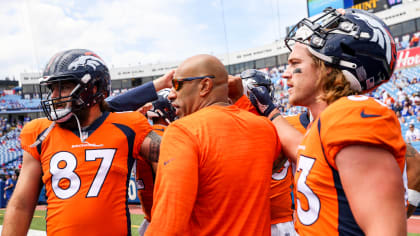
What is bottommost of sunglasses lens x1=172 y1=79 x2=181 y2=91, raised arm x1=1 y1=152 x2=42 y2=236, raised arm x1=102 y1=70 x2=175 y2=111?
raised arm x1=1 y1=152 x2=42 y2=236

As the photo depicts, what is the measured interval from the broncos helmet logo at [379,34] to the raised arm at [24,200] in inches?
84.6

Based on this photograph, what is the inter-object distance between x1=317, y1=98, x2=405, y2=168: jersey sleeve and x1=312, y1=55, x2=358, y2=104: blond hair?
0.26 metres

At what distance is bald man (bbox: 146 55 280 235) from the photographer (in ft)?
4.88

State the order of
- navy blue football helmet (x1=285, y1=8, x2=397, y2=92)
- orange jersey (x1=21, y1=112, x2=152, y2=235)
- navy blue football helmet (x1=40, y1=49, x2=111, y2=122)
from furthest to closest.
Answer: navy blue football helmet (x1=40, y1=49, x2=111, y2=122) → orange jersey (x1=21, y1=112, x2=152, y2=235) → navy blue football helmet (x1=285, y1=8, x2=397, y2=92)

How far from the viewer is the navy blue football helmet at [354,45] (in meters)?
1.60

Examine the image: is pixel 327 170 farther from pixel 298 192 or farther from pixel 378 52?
pixel 378 52

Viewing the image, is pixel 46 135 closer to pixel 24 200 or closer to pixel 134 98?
pixel 24 200

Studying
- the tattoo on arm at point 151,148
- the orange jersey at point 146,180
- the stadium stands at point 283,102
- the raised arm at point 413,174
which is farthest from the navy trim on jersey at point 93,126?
the stadium stands at point 283,102

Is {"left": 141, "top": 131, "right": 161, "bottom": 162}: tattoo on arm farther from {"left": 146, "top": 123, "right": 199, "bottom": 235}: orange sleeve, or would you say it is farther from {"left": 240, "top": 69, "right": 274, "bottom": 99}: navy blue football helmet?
{"left": 240, "top": 69, "right": 274, "bottom": 99}: navy blue football helmet

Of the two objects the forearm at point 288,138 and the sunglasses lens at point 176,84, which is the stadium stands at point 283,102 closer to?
the forearm at point 288,138

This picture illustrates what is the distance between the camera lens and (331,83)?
1.60 metres

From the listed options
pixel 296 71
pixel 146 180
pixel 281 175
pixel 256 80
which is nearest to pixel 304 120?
pixel 256 80

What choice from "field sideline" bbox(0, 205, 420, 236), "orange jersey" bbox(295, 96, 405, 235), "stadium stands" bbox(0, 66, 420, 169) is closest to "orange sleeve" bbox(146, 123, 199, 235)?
"orange jersey" bbox(295, 96, 405, 235)

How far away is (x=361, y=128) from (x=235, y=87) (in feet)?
4.70
